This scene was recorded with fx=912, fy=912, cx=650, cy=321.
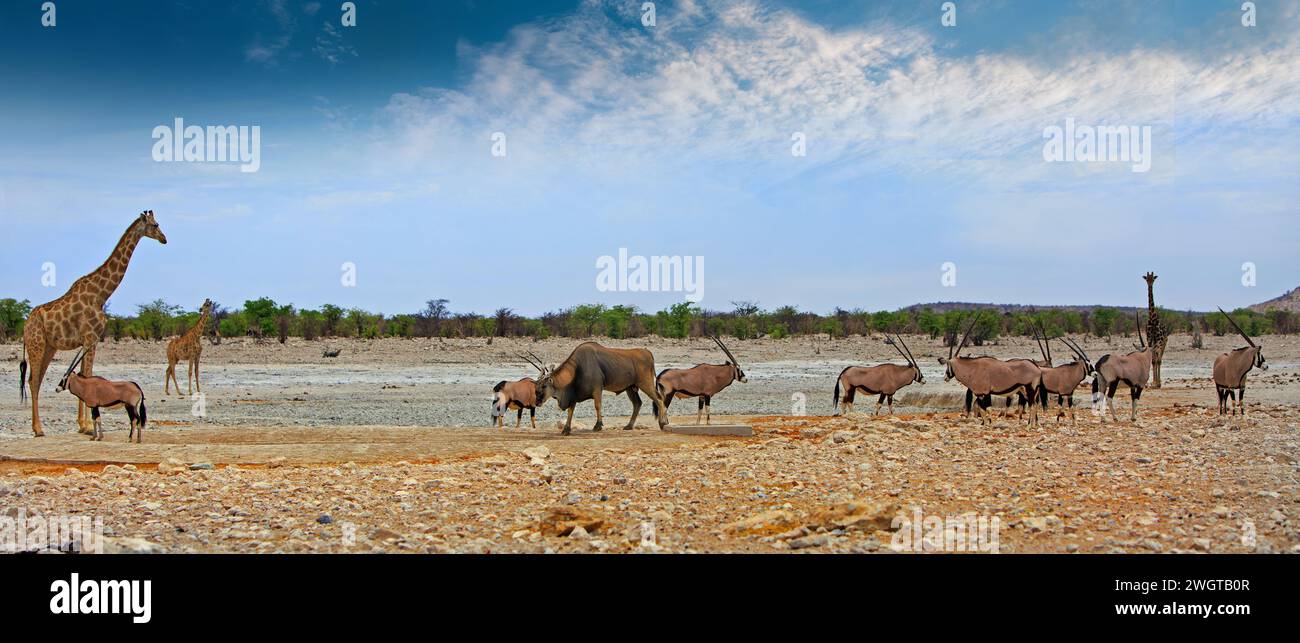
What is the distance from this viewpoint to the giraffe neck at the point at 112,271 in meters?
14.2

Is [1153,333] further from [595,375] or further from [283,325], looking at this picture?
[283,325]

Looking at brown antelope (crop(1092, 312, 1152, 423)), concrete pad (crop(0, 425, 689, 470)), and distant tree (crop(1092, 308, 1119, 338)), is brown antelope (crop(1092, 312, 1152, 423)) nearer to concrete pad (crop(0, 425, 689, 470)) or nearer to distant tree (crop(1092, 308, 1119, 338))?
concrete pad (crop(0, 425, 689, 470))

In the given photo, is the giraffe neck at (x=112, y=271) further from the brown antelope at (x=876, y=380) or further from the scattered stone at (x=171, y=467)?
the brown antelope at (x=876, y=380)

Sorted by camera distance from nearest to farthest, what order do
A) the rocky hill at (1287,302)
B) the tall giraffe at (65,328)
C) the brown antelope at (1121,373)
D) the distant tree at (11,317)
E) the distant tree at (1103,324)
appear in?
the tall giraffe at (65,328) < the brown antelope at (1121,373) < the distant tree at (11,317) < the distant tree at (1103,324) < the rocky hill at (1287,302)

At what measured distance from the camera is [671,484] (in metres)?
8.37

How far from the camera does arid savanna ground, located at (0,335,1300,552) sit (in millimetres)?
6168

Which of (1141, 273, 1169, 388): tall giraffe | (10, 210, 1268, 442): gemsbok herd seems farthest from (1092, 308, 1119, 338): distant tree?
(10, 210, 1268, 442): gemsbok herd

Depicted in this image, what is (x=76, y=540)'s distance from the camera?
5.92m

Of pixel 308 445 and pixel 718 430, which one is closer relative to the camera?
pixel 308 445

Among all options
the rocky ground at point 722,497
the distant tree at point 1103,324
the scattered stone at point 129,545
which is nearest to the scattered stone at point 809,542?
the rocky ground at point 722,497

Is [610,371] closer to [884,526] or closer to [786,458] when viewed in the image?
[786,458]

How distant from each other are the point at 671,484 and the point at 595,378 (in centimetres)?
609

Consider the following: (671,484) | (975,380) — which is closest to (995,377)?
(975,380)

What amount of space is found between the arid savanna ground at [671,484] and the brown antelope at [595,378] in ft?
2.04
